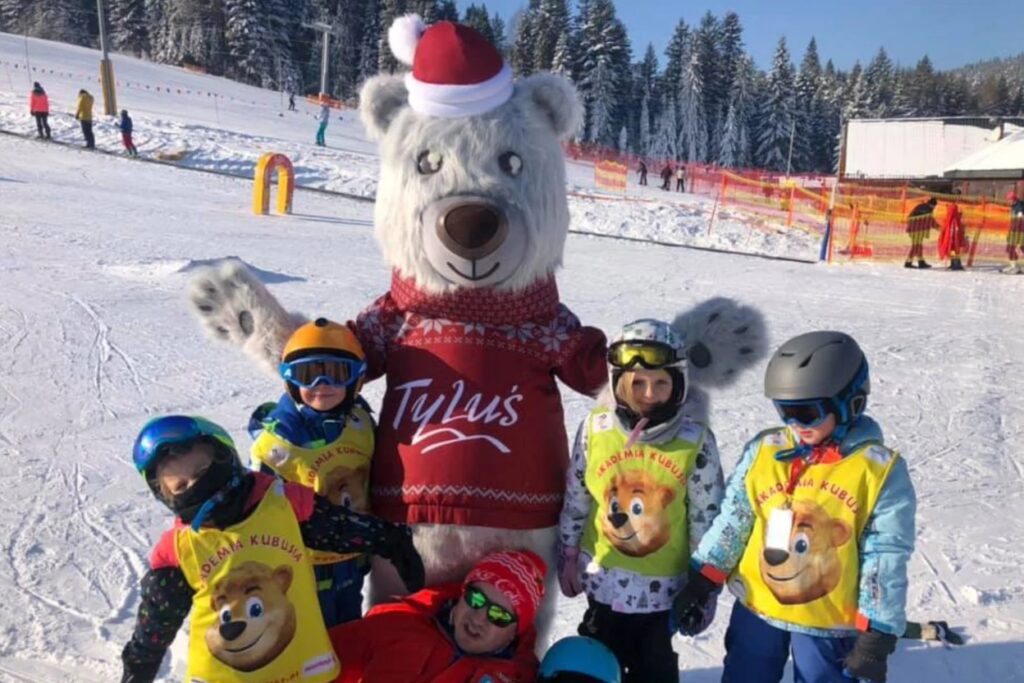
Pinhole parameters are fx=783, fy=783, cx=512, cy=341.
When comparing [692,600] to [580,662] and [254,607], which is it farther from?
[254,607]

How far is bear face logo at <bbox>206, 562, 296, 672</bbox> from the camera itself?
86.1 inches

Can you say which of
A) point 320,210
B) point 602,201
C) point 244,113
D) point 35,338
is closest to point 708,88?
point 244,113

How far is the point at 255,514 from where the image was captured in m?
2.22

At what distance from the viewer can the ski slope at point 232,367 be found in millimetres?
3338

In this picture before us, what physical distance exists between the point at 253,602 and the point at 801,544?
1610 mm

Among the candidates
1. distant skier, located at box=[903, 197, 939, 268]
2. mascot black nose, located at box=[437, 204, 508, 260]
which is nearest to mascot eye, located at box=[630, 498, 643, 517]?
mascot black nose, located at box=[437, 204, 508, 260]

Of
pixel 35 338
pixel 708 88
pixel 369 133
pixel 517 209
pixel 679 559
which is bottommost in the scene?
pixel 35 338

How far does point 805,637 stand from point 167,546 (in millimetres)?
1903

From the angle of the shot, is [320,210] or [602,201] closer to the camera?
[320,210]

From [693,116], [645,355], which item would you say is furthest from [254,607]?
[693,116]

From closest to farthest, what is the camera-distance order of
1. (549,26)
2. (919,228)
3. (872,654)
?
(872,654)
(919,228)
(549,26)

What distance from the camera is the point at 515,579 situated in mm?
2436

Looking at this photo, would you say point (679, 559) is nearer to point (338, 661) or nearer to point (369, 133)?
point (338, 661)

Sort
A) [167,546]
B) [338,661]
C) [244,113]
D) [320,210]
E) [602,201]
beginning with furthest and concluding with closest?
1. [244,113]
2. [602,201]
3. [320,210]
4. [338,661]
5. [167,546]
